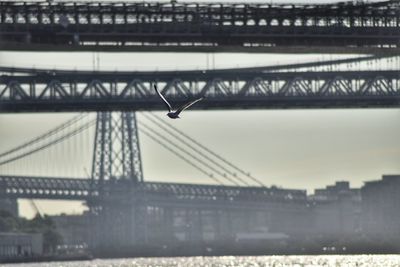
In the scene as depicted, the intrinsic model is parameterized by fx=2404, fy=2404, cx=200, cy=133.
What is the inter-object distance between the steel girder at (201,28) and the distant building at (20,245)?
198 feet

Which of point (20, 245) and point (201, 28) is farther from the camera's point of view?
point (20, 245)

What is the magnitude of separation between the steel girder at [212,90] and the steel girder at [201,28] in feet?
84.2

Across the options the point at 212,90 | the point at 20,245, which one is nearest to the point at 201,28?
the point at 212,90

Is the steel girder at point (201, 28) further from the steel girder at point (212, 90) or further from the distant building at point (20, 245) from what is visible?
the distant building at point (20, 245)

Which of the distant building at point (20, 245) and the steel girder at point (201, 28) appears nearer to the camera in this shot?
the steel girder at point (201, 28)

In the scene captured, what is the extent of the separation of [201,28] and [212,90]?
3516 centimetres

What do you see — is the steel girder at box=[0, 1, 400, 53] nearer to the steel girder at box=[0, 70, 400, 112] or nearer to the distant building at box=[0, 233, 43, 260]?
the steel girder at box=[0, 70, 400, 112]

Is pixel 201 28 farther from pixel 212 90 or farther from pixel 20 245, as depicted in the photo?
pixel 20 245

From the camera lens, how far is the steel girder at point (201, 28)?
119188 mm

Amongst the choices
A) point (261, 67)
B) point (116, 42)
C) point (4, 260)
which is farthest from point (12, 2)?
point (4, 260)

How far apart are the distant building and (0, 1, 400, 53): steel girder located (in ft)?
198

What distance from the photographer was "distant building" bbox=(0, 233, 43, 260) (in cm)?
18462

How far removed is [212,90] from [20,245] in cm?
3718

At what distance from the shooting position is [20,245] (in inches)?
7451
